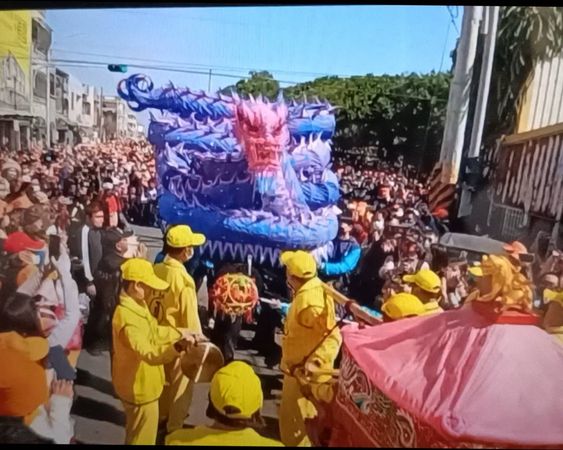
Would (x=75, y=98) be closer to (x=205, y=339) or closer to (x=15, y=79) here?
(x=15, y=79)

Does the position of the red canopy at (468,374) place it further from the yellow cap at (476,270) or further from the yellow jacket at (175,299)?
the yellow jacket at (175,299)

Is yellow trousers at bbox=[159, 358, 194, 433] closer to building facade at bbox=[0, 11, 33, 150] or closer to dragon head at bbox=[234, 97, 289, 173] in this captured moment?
dragon head at bbox=[234, 97, 289, 173]

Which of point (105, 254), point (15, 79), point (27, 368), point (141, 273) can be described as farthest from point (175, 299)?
point (15, 79)

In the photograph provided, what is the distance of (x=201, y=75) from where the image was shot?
1824 millimetres

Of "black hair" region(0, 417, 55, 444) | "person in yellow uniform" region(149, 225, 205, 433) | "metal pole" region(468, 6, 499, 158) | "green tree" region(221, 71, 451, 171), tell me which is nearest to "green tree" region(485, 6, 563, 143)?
"metal pole" region(468, 6, 499, 158)

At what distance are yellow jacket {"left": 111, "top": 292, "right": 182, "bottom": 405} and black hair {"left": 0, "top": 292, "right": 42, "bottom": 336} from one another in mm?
203

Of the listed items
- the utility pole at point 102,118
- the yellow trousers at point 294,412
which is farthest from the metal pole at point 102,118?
the yellow trousers at point 294,412

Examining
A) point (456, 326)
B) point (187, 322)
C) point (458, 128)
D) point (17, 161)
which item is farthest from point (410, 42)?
point (17, 161)

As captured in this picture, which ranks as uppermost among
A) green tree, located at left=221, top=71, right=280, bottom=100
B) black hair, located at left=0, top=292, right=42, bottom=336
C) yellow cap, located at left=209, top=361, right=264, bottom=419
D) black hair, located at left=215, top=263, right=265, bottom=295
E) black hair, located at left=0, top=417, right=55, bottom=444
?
green tree, located at left=221, top=71, right=280, bottom=100

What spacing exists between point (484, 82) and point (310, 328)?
29.1 inches

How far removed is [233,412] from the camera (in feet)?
6.16

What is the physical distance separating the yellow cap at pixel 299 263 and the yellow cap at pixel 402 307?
209 mm

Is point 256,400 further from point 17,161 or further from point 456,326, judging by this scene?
point 17,161

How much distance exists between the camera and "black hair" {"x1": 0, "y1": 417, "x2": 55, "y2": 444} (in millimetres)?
1944
